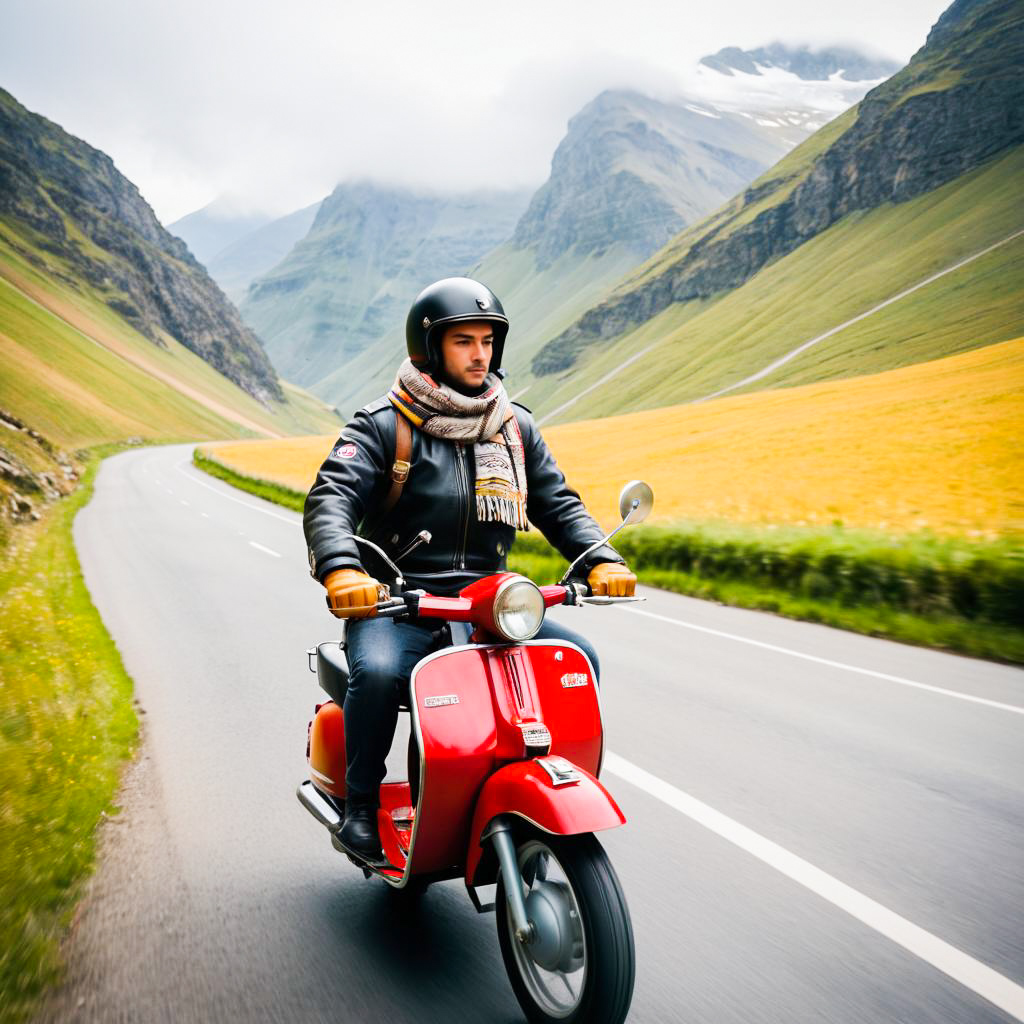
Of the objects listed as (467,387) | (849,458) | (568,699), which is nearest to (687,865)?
(568,699)

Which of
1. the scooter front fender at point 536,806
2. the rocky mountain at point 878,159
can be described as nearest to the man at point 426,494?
the scooter front fender at point 536,806

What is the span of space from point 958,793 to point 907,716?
4.30 ft

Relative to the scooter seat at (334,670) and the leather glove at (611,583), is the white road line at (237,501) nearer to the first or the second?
the scooter seat at (334,670)

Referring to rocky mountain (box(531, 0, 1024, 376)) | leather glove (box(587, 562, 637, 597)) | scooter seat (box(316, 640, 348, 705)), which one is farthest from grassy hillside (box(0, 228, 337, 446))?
rocky mountain (box(531, 0, 1024, 376))

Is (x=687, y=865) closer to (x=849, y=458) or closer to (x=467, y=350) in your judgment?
(x=467, y=350)

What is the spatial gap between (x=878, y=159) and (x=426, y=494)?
171 metres

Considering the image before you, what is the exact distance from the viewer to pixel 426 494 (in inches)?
119

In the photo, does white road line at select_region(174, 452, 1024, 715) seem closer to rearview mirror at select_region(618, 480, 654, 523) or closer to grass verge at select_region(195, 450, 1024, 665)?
grass verge at select_region(195, 450, 1024, 665)

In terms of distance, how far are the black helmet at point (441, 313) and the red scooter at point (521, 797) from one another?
1025 mm

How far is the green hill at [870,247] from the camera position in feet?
360

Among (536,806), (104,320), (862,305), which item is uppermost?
(862,305)

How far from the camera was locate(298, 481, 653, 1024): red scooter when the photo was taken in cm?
222

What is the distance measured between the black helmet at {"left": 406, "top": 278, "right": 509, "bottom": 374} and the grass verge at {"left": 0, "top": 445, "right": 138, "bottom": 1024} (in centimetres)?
252

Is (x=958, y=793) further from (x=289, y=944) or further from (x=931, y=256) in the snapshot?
(x=931, y=256)
